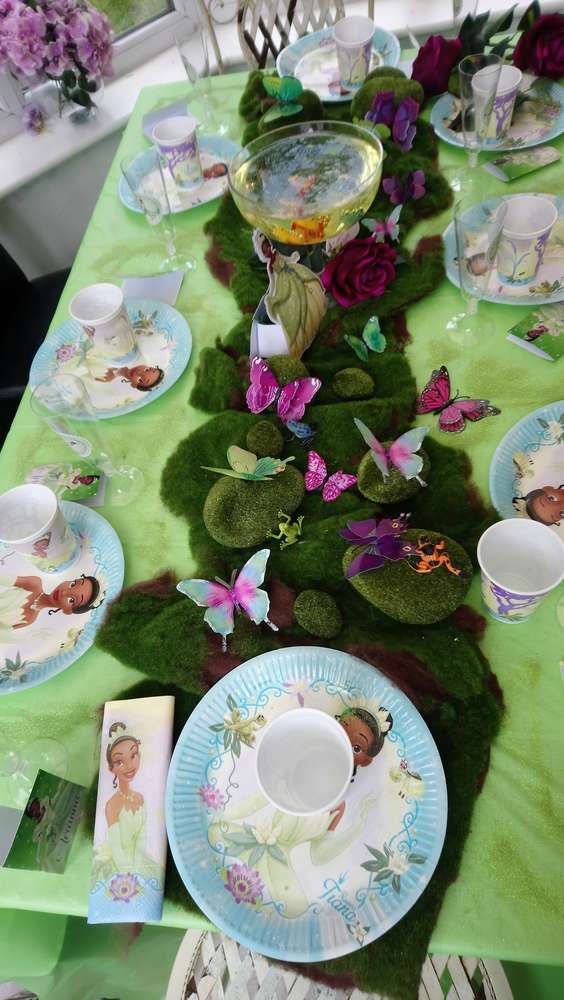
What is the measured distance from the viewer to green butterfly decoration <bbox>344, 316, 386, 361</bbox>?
3.28 feet

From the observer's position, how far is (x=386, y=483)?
84 centimetres

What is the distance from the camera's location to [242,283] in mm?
1135

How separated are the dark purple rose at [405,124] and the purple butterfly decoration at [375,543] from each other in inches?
36.8

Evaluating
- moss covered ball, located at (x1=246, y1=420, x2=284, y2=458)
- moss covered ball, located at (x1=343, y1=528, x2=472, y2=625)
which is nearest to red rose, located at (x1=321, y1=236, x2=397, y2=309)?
moss covered ball, located at (x1=246, y1=420, x2=284, y2=458)

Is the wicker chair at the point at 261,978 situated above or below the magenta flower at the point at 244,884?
below

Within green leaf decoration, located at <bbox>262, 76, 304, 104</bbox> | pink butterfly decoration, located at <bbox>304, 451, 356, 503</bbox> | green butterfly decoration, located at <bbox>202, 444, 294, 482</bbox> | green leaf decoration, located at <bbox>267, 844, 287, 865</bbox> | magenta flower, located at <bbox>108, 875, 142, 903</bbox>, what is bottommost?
green leaf decoration, located at <bbox>267, 844, 287, 865</bbox>

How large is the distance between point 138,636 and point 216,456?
12.0 inches

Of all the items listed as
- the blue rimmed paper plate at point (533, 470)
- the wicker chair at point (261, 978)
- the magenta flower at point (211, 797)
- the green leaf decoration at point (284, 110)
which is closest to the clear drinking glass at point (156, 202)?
the green leaf decoration at point (284, 110)

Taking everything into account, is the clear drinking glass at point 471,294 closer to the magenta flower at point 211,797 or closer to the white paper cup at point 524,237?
the white paper cup at point 524,237

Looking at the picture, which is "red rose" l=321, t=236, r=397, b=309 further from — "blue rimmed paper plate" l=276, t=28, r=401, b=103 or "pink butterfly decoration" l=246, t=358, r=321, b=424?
"blue rimmed paper plate" l=276, t=28, r=401, b=103

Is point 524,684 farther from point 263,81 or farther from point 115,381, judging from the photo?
point 263,81

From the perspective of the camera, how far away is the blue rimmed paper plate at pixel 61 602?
81cm

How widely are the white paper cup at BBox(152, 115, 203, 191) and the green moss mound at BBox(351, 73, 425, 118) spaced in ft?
1.17

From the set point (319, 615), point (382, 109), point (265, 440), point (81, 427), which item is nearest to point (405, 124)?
point (382, 109)
